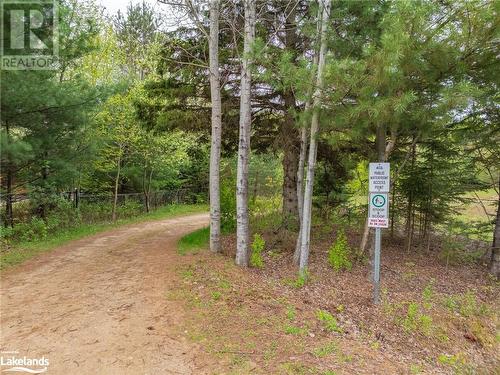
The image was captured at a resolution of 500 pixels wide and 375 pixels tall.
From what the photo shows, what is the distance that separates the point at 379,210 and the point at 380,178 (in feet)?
1.69

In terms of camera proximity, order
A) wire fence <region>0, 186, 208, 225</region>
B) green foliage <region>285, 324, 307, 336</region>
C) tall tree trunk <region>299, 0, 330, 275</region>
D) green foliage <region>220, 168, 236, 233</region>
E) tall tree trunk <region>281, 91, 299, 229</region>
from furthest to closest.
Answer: green foliage <region>220, 168, 236, 233</region> < wire fence <region>0, 186, 208, 225</region> < tall tree trunk <region>281, 91, 299, 229</region> < tall tree trunk <region>299, 0, 330, 275</region> < green foliage <region>285, 324, 307, 336</region>

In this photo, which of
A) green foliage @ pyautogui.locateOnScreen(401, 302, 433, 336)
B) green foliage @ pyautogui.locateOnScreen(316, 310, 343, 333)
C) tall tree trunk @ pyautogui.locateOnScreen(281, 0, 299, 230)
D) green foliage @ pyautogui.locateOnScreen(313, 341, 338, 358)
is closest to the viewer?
green foliage @ pyautogui.locateOnScreen(313, 341, 338, 358)

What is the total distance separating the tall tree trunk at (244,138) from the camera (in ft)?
20.8

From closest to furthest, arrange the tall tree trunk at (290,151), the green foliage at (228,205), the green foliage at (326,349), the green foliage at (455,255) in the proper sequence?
the green foliage at (326,349) → the tall tree trunk at (290,151) → the green foliage at (455,255) → the green foliage at (228,205)

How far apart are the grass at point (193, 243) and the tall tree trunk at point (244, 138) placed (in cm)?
163

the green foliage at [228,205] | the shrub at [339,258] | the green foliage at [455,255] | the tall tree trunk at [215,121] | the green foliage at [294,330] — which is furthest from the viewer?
the green foliage at [228,205]

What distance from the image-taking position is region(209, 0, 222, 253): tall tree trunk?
6973 millimetres

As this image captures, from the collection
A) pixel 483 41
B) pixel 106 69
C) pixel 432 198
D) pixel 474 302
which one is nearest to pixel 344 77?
pixel 483 41

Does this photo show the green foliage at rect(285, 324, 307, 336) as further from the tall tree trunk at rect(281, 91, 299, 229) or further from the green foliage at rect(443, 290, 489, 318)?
the tall tree trunk at rect(281, 91, 299, 229)

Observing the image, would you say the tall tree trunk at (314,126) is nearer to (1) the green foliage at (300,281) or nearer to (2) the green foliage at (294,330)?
(1) the green foliage at (300,281)

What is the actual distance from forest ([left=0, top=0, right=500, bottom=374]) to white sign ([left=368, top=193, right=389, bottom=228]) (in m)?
0.25

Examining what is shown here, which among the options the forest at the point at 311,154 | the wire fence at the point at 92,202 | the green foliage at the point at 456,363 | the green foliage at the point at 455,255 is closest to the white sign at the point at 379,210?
the forest at the point at 311,154

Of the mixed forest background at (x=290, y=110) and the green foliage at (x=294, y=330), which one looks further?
the mixed forest background at (x=290, y=110)

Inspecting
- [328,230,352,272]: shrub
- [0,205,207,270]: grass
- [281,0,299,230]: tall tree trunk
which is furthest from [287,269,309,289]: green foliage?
[0,205,207,270]: grass
